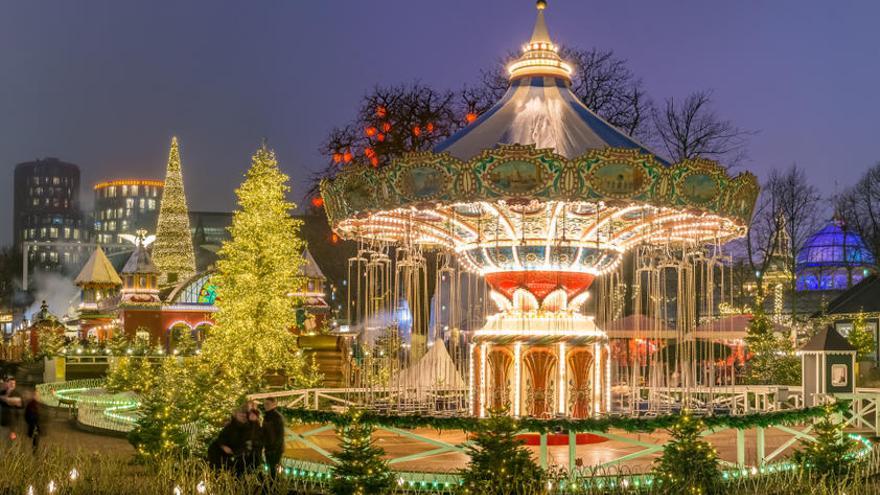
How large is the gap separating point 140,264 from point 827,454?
4199cm

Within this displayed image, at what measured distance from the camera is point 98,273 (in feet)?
197

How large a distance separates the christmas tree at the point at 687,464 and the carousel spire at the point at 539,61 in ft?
22.9

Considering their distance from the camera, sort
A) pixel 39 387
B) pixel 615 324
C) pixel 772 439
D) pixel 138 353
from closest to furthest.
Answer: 1. pixel 772 439
2. pixel 39 387
3. pixel 615 324
4. pixel 138 353

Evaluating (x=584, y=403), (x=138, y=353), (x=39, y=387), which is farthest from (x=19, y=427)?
(x=138, y=353)

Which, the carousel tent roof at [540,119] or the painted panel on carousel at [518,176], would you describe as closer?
the painted panel on carousel at [518,176]

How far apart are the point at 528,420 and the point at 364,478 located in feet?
6.95

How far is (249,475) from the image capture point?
1276cm

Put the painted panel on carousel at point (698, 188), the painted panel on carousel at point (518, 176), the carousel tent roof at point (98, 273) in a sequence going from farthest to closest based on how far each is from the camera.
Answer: the carousel tent roof at point (98, 273) → the painted panel on carousel at point (698, 188) → the painted panel on carousel at point (518, 176)

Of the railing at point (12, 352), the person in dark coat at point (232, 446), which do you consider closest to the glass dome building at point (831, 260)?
the railing at point (12, 352)

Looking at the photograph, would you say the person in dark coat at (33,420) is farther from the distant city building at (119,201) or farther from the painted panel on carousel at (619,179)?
the distant city building at (119,201)

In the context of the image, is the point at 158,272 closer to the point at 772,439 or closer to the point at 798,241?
the point at 798,241

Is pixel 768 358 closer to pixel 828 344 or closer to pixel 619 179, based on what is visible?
pixel 828 344

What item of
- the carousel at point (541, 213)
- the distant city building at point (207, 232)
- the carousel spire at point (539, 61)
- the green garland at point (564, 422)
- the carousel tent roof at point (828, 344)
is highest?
the distant city building at point (207, 232)

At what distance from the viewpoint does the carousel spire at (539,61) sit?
17.3 meters
